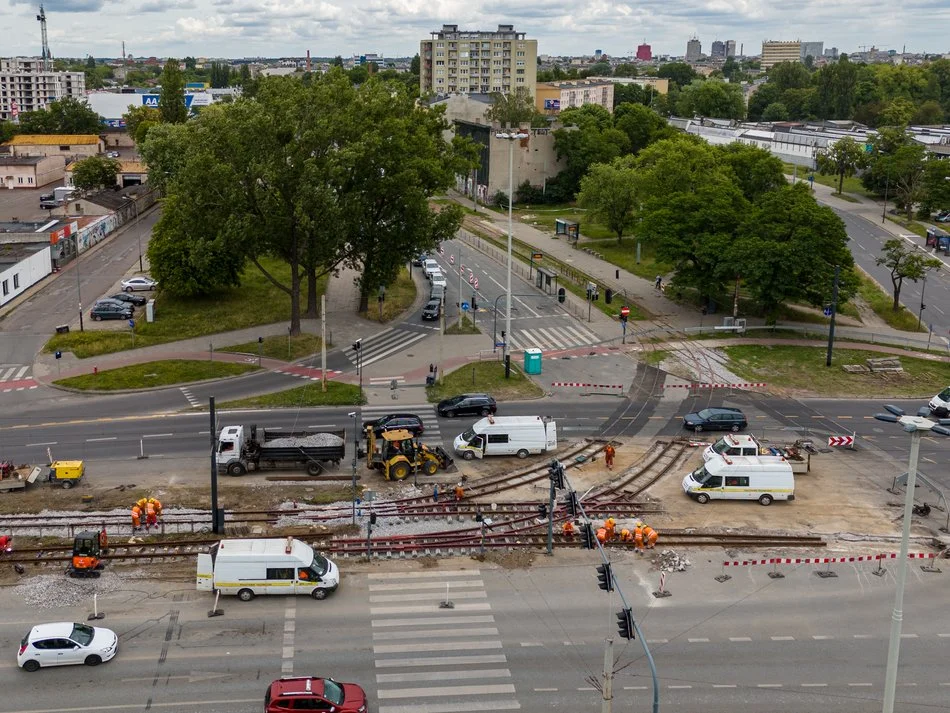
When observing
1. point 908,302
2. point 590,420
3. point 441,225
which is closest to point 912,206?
point 908,302

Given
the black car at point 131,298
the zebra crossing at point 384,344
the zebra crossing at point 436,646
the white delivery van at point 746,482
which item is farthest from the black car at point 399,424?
the black car at point 131,298

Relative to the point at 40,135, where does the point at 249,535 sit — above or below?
below

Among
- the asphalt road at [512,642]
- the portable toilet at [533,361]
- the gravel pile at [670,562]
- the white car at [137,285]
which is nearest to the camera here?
the asphalt road at [512,642]

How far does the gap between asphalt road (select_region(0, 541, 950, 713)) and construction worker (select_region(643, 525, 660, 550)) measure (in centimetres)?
117

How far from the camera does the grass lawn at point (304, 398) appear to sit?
5294 centimetres

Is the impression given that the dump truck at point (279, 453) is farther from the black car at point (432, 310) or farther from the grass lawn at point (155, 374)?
the black car at point (432, 310)

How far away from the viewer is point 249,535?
37.6 m

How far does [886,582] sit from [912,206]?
331 feet

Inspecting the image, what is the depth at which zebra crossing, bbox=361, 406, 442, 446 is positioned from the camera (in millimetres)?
49156

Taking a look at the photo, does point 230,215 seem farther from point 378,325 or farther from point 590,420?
point 590,420

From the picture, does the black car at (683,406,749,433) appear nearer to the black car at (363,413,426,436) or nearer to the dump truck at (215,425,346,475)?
the black car at (363,413,426,436)

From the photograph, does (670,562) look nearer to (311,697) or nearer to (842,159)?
(311,697)

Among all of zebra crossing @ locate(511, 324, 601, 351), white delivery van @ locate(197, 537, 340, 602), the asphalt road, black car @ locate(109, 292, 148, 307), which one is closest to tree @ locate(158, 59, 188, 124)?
black car @ locate(109, 292, 148, 307)

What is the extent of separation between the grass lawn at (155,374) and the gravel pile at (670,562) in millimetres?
31211
